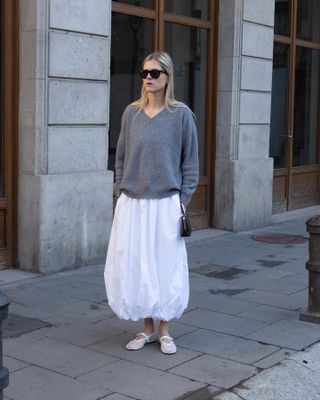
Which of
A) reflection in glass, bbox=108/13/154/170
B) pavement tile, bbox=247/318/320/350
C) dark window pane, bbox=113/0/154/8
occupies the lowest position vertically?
pavement tile, bbox=247/318/320/350

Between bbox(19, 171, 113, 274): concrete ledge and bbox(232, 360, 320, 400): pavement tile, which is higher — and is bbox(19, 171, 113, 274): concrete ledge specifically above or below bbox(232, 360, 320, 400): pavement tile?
above

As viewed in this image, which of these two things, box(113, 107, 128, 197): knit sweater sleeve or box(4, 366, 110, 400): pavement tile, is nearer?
box(4, 366, 110, 400): pavement tile

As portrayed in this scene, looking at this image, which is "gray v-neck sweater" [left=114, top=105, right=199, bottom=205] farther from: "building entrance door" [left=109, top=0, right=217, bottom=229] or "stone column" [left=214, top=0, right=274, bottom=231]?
"stone column" [left=214, top=0, right=274, bottom=231]

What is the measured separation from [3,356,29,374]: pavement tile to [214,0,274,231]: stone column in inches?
229

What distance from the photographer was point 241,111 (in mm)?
10461

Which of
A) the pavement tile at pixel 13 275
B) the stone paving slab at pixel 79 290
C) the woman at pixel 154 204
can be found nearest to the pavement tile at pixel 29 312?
the stone paving slab at pixel 79 290

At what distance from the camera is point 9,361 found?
499cm

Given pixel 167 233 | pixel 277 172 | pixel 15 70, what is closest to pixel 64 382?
pixel 167 233

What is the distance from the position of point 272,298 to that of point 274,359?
1788mm

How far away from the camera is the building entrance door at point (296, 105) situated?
12.2 metres

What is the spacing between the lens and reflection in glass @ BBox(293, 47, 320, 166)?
13.0m

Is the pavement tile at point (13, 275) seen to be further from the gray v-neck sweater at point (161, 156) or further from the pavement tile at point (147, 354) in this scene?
the gray v-neck sweater at point (161, 156)

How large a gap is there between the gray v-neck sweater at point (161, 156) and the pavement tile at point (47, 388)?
1.35 meters

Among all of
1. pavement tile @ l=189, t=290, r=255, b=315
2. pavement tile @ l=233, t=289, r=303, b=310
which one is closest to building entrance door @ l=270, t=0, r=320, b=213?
pavement tile @ l=233, t=289, r=303, b=310
